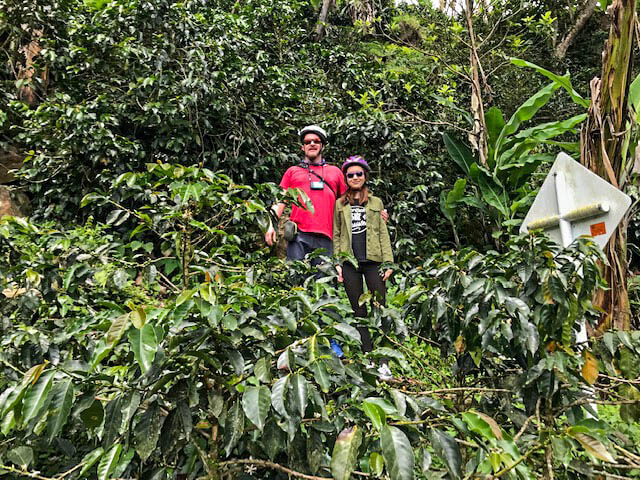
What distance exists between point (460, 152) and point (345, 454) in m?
4.61

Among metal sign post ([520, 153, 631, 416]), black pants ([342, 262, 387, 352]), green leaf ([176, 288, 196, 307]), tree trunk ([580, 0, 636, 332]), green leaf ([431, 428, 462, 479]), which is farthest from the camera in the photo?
black pants ([342, 262, 387, 352])

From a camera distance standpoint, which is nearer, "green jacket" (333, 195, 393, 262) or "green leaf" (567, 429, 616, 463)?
"green leaf" (567, 429, 616, 463)

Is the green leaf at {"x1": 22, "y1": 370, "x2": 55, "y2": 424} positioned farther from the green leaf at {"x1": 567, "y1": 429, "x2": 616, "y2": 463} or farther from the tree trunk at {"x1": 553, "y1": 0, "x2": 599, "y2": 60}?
the tree trunk at {"x1": 553, "y1": 0, "x2": 599, "y2": 60}

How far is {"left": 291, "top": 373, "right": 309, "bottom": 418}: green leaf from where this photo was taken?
0.92m

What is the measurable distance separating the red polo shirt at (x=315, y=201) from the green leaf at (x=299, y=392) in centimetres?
250

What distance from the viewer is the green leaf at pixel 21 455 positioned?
114 centimetres

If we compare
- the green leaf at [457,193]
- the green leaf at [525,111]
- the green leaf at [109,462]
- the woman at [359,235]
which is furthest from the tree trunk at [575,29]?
the green leaf at [109,462]

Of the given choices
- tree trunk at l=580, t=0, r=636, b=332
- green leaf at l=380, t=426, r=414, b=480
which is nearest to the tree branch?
green leaf at l=380, t=426, r=414, b=480

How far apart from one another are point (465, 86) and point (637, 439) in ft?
19.8

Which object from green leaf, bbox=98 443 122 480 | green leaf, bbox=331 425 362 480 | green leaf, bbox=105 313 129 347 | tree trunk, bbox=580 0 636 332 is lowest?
green leaf, bbox=98 443 122 480

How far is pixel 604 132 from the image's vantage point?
8.25ft

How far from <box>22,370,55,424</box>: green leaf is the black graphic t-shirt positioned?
265 cm

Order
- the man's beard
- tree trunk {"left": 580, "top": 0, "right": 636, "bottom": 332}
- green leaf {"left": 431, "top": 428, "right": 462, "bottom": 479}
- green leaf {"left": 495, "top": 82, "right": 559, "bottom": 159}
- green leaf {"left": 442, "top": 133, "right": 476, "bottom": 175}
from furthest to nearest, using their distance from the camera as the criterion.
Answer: green leaf {"left": 442, "top": 133, "right": 476, "bottom": 175}
green leaf {"left": 495, "top": 82, "right": 559, "bottom": 159}
the man's beard
tree trunk {"left": 580, "top": 0, "right": 636, "bottom": 332}
green leaf {"left": 431, "top": 428, "right": 462, "bottom": 479}

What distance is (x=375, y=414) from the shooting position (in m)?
0.88
